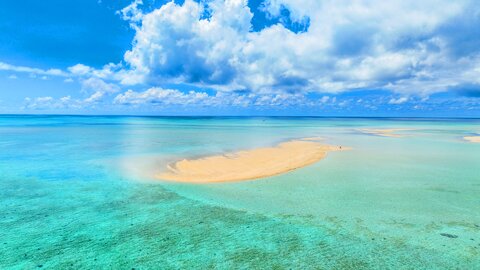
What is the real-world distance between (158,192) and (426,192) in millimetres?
10283

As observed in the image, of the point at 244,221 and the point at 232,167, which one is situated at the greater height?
the point at 244,221

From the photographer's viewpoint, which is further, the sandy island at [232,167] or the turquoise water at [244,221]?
the sandy island at [232,167]

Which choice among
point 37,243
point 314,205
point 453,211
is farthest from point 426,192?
point 37,243

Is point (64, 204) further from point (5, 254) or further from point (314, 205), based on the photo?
point (314, 205)

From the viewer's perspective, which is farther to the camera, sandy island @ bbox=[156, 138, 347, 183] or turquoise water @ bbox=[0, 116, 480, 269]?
sandy island @ bbox=[156, 138, 347, 183]

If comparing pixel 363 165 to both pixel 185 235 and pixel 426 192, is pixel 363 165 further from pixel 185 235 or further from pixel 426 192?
pixel 185 235

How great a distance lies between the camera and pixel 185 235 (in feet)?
24.4

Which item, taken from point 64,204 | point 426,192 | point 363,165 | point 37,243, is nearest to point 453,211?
point 426,192

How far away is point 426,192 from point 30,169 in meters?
19.0

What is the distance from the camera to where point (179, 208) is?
950 cm

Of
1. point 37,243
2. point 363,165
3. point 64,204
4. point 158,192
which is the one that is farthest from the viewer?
point 363,165

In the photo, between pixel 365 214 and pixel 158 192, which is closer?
pixel 365 214

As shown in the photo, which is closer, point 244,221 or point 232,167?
point 244,221

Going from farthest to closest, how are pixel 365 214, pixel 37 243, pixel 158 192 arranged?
pixel 158 192 → pixel 365 214 → pixel 37 243
